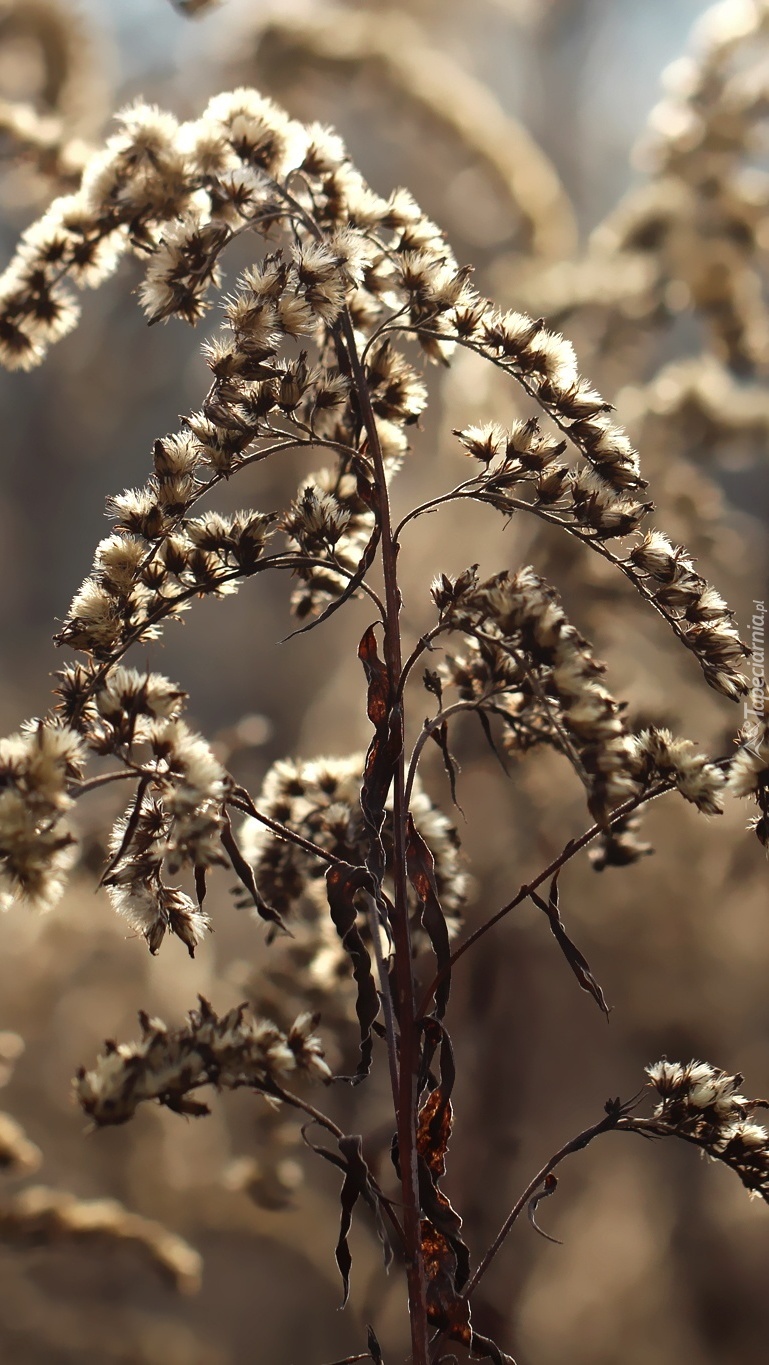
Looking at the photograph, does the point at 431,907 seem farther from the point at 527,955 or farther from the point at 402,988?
the point at 527,955

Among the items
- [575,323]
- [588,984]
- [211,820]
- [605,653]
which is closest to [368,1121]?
[605,653]

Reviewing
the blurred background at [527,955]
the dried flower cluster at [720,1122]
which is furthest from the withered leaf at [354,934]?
the blurred background at [527,955]

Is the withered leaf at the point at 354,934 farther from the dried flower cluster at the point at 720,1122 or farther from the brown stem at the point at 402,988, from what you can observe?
the dried flower cluster at the point at 720,1122

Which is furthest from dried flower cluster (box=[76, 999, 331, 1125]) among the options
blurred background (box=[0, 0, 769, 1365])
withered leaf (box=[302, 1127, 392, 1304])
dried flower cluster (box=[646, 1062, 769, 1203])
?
blurred background (box=[0, 0, 769, 1365])

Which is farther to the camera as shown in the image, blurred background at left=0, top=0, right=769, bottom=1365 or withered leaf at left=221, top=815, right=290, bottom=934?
blurred background at left=0, top=0, right=769, bottom=1365

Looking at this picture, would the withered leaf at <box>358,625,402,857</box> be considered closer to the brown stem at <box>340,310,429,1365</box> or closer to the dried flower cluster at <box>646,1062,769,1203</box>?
the brown stem at <box>340,310,429,1365</box>

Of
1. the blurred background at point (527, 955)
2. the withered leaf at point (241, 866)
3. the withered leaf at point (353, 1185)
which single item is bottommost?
the withered leaf at point (353, 1185)
